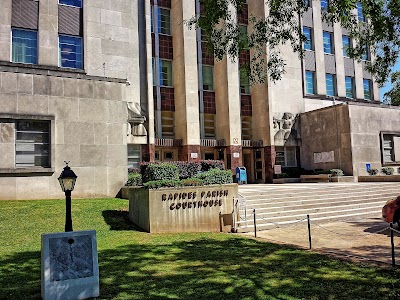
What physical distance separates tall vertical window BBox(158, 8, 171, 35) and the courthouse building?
9cm

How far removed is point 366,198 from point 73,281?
1494 cm

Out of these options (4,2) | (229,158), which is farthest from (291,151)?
(4,2)

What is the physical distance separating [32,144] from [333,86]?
26.0 meters

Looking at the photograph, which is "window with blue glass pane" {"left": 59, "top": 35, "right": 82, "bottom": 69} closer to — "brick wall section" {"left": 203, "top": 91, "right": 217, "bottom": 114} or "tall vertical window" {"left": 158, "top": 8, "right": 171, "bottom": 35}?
"tall vertical window" {"left": 158, "top": 8, "right": 171, "bottom": 35}

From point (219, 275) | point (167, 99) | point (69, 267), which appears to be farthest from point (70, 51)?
point (219, 275)

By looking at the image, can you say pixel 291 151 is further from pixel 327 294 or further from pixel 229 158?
pixel 327 294

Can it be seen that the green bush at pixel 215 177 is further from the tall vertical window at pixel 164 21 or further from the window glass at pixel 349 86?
the window glass at pixel 349 86

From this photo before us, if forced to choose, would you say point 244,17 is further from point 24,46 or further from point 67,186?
point 67,186

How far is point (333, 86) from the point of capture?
32.1m

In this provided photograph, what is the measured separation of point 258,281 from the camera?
6.49 metres

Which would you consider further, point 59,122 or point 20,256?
point 59,122

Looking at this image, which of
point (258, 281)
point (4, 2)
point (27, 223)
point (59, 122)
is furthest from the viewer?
point (4, 2)

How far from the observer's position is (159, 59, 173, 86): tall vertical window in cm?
2612

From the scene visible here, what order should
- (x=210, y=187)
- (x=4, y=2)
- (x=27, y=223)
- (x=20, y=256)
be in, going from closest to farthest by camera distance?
(x=20, y=256)
(x=27, y=223)
(x=210, y=187)
(x=4, y=2)
